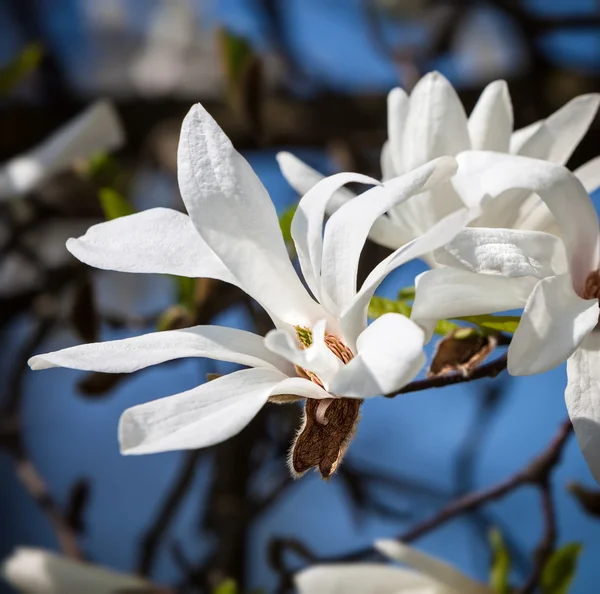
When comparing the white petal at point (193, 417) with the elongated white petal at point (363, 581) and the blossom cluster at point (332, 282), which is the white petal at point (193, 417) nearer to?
the blossom cluster at point (332, 282)

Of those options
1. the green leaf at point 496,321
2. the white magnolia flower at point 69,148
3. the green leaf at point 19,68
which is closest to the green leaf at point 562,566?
the green leaf at point 496,321

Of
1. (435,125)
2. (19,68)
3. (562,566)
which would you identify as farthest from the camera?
(19,68)

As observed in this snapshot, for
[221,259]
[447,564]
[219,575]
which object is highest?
[221,259]

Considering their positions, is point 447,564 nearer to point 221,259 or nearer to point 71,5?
point 221,259

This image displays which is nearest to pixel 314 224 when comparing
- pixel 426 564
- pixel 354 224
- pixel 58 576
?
pixel 354 224

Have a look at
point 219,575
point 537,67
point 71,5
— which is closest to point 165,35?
point 71,5

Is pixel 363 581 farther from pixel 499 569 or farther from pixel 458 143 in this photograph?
pixel 458 143

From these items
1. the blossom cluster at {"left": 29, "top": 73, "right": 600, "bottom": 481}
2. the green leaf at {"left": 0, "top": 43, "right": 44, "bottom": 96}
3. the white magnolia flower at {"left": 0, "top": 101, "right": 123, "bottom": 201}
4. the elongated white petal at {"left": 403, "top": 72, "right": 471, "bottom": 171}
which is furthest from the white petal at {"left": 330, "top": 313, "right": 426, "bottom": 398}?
the green leaf at {"left": 0, "top": 43, "right": 44, "bottom": 96}
